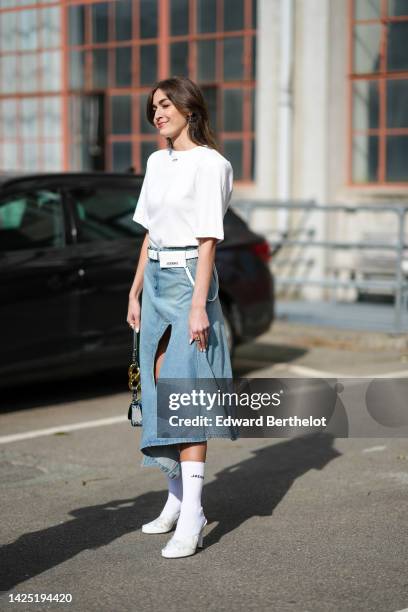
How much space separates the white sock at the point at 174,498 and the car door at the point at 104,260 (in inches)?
118

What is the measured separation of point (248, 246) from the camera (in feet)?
29.9

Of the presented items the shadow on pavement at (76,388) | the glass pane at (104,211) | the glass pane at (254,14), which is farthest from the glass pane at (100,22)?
the glass pane at (104,211)

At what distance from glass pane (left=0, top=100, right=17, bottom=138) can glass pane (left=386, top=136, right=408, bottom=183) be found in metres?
6.57

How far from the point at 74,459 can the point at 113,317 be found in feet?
5.66

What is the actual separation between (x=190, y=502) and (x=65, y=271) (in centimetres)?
336

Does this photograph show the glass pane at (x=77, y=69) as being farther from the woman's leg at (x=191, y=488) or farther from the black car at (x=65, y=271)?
the woman's leg at (x=191, y=488)

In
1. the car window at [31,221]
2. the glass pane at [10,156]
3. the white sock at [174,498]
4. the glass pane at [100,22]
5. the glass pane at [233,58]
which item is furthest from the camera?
the glass pane at [10,156]

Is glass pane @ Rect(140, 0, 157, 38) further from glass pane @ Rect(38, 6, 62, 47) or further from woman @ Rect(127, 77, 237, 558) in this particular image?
woman @ Rect(127, 77, 237, 558)

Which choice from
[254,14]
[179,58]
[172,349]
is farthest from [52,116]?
[172,349]

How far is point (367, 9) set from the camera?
1320 centimetres

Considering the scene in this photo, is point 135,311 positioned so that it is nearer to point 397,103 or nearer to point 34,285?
point 34,285

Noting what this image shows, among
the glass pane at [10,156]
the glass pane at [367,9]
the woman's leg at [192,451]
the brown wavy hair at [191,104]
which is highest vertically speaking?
the glass pane at [367,9]

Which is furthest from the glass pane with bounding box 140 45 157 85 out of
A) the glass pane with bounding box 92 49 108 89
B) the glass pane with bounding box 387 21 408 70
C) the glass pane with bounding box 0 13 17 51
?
the glass pane with bounding box 387 21 408 70

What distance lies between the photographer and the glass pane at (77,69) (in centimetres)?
1644
